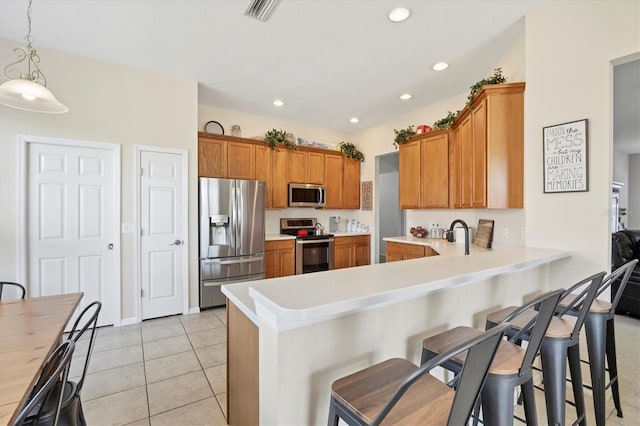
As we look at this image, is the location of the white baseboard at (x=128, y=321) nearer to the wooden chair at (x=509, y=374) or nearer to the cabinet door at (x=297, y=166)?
the cabinet door at (x=297, y=166)

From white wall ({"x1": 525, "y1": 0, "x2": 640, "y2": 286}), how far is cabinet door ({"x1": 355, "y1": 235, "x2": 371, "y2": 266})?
3.27 meters

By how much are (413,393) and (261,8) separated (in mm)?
2695

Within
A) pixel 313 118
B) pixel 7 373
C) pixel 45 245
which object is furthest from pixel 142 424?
pixel 313 118

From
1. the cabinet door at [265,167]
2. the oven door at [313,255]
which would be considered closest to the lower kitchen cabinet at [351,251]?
the oven door at [313,255]

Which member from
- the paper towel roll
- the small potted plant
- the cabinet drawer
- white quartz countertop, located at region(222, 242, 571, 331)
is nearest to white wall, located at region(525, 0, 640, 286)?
white quartz countertop, located at region(222, 242, 571, 331)

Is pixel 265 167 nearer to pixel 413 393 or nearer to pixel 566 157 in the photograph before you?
pixel 566 157

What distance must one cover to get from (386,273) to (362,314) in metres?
0.26

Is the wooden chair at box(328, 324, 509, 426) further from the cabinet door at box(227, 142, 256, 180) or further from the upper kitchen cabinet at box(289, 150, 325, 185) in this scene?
the upper kitchen cabinet at box(289, 150, 325, 185)

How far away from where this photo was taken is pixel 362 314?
122 cm

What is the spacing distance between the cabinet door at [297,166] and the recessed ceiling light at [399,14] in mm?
2890

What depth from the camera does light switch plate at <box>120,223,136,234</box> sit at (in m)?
3.21

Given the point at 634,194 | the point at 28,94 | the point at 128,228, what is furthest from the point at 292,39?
the point at 634,194

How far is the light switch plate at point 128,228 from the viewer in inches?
127

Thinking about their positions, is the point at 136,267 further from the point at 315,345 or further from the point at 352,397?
the point at 352,397
